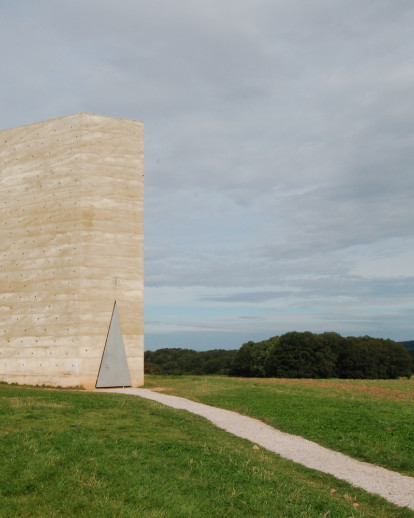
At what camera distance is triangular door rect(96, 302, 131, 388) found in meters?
27.3

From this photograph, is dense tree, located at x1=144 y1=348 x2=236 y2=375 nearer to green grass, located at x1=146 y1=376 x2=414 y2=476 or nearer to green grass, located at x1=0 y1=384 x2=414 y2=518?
green grass, located at x1=146 y1=376 x2=414 y2=476

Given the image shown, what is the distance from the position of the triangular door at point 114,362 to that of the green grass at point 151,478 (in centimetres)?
1341

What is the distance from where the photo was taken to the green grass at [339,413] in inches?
523

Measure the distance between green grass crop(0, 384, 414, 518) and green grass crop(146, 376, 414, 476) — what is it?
2534 millimetres

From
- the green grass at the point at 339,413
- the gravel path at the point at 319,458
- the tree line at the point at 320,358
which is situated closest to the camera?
the gravel path at the point at 319,458

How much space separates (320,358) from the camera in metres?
56.9

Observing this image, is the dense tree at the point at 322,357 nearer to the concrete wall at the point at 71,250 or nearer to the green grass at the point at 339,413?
the green grass at the point at 339,413

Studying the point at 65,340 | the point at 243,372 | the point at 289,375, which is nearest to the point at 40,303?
the point at 65,340

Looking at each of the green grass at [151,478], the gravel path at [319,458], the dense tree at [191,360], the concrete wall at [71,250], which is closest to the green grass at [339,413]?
the gravel path at [319,458]

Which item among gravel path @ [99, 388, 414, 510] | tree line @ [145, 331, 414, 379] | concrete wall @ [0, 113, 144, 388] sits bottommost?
gravel path @ [99, 388, 414, 510]

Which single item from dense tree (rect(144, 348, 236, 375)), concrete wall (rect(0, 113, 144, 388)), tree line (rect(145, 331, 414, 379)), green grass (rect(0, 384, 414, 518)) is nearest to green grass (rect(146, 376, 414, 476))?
green grass (rect(0, 384, 414, 518))

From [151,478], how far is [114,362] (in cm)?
1922

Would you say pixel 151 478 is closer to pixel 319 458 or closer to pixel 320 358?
pixel 319 458

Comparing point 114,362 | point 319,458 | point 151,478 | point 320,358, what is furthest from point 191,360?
point 151,478
